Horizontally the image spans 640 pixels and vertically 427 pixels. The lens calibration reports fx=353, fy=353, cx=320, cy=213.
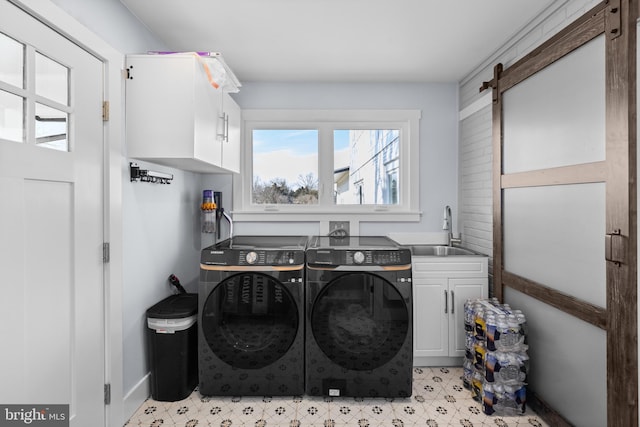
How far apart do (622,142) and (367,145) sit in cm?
212

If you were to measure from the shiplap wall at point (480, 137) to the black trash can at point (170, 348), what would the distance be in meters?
2.27

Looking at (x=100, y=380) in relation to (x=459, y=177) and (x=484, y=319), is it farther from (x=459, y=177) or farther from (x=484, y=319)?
(x=459, y=177)

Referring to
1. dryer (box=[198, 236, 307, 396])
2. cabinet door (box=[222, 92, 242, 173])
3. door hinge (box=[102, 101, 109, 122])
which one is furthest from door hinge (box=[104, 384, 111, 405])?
cabinet door (box=[222, 92, 242, 173])

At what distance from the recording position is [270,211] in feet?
11.0

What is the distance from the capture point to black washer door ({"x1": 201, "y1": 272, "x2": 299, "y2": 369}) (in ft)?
7.42

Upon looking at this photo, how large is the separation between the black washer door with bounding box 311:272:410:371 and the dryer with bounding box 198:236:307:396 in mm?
157

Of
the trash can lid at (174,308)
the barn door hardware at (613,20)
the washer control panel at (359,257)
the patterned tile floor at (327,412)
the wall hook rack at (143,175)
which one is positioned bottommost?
the patterned tile floor at (327,412)

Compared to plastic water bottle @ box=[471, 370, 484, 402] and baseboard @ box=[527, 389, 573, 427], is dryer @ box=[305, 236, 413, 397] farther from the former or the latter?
baseboard @ box=[527, 389, 573, 427]

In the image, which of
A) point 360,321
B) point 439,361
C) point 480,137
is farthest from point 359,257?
point 480,137

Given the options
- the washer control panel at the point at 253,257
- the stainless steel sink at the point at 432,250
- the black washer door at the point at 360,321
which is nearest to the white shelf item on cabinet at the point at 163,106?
the washer control panel at the point at 253,257

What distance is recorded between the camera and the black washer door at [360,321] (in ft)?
7.43

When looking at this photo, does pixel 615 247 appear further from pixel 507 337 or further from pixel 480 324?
pixel 480 324

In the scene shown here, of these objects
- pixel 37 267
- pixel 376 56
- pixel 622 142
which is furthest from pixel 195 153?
pixel 622 142

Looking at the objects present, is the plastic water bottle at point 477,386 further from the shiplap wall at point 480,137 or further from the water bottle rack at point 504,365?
the shiplap wall at point 480,137
